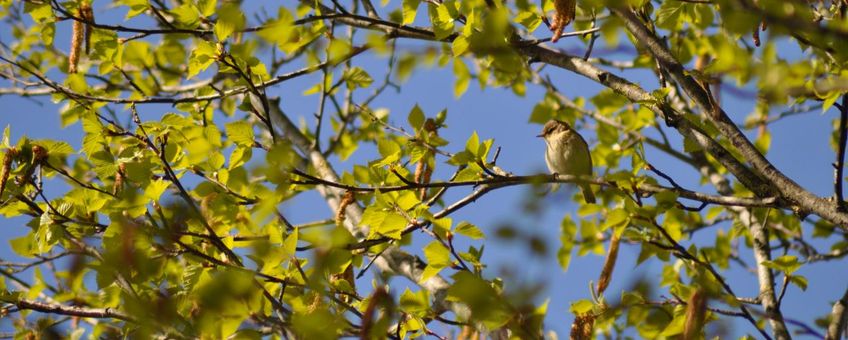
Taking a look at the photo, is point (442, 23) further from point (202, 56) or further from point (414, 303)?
point (414, 303)

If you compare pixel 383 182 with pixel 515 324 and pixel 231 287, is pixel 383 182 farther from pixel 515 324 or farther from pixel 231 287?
pixel 231 287

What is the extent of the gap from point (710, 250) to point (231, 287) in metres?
3.99

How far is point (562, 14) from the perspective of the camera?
2.69 metres

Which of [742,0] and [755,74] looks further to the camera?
[755,74]

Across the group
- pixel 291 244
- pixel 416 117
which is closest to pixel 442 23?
pixel 416 117

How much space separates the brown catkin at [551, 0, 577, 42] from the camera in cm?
268

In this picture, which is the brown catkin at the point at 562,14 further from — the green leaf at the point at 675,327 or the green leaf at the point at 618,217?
the green leaf at the point at 675,327

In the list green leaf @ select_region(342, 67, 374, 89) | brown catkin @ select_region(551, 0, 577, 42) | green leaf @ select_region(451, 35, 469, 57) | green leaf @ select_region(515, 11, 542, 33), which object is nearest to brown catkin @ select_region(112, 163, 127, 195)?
green leaf @ select_region(342, 67, 374, 89)

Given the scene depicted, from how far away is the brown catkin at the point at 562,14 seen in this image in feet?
8.78

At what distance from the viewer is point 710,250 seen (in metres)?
4.74

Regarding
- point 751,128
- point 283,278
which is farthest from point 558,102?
point 283,278

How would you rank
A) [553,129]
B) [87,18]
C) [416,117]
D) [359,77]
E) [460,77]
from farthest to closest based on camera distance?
1. [553,129]
2. [460,77]
3. [359,77]
4. [87,18]
5. [416,117]

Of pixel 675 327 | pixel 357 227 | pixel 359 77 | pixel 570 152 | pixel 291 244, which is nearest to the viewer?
pixel 291 244

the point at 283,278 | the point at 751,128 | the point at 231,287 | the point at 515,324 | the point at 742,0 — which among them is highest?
the point at 751,128
